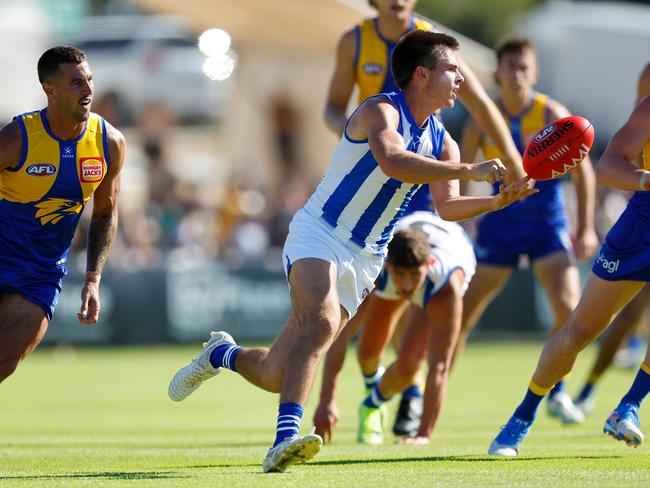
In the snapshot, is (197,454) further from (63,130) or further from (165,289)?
(165,289)

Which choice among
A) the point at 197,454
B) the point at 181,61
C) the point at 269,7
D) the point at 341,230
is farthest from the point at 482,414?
the point at 181,61

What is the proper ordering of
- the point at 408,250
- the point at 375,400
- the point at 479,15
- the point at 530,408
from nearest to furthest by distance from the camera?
the point at 530,408 → the point at 408,250 → the point at 375,400 → the point at 479,15

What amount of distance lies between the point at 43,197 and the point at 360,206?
2001 millimetres

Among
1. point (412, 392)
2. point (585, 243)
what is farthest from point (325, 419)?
point (585, 243)

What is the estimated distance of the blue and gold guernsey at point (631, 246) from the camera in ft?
25.5

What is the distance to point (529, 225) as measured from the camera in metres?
11.3

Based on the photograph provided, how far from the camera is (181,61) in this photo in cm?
2816

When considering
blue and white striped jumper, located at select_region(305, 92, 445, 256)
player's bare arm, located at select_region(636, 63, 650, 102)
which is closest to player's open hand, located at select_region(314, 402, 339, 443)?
blue and white striped jumper, located at select_region(305, 92, 445, 256)

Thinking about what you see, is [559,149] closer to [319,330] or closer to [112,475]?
[319,330]

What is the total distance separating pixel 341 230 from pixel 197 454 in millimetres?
2048

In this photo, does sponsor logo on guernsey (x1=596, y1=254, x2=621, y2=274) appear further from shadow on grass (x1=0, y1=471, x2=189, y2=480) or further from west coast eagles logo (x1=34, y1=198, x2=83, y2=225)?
west coast eagles logo (x1=34, y1=198, x2=83, y2=225)

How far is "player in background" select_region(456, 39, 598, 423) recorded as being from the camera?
36.4 ft

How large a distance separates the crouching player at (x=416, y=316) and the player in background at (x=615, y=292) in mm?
1142

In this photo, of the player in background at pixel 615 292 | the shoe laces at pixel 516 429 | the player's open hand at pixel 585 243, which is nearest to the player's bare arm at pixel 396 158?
the player in background at pixel 615 292
